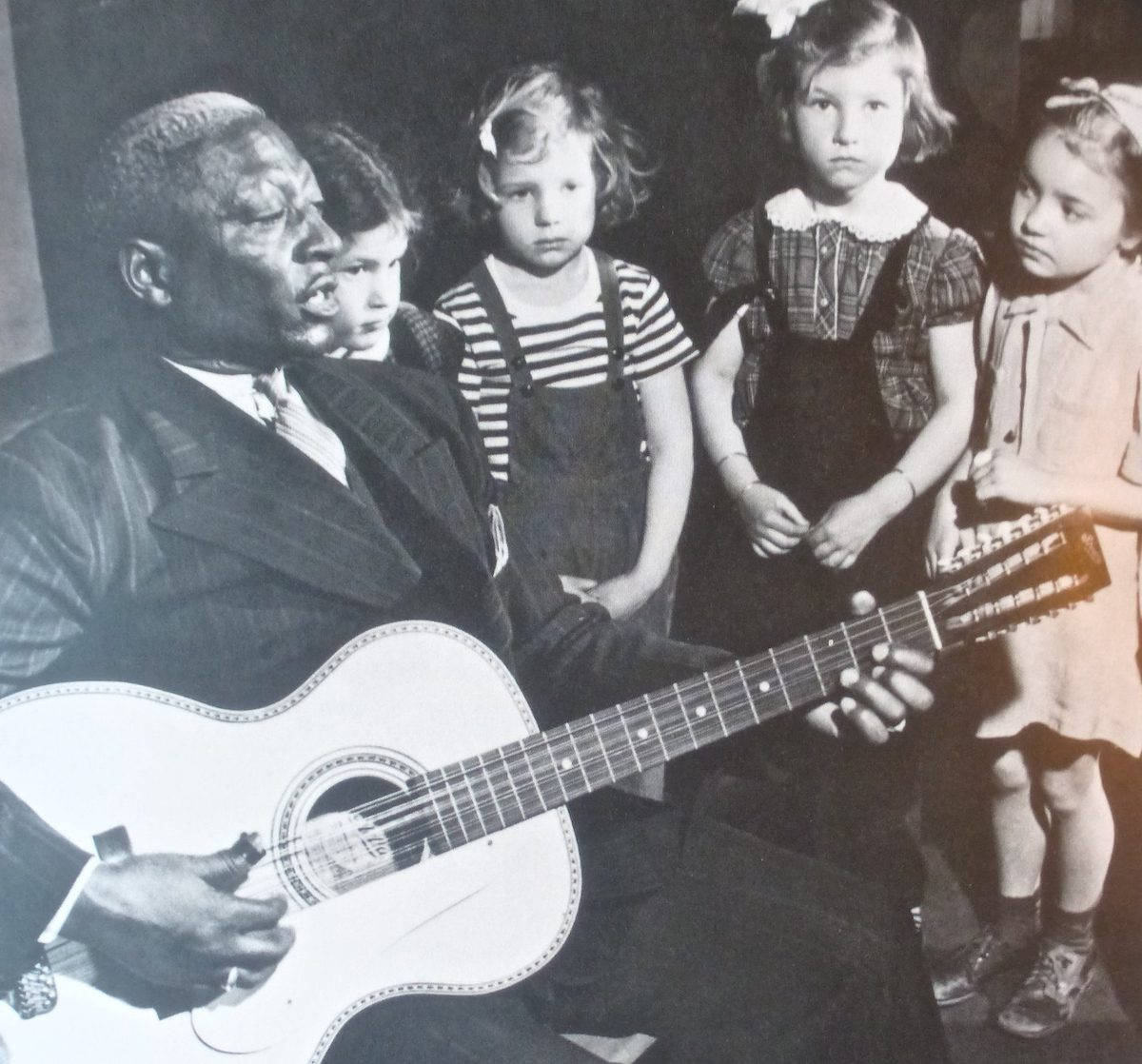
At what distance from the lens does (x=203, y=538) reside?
50.2 inches

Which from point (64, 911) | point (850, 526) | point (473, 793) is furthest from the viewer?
point (850, 526)

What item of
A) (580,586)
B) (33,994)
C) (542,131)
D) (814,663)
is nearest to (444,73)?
(542,131)

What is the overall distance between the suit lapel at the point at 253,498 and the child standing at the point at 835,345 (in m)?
0.50

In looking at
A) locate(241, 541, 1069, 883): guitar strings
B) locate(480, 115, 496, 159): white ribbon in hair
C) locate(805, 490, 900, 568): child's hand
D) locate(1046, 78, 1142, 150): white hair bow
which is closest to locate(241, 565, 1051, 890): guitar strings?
locate(241, 541, 1069, 883): guitar strings

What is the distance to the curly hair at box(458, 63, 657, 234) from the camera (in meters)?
1.35

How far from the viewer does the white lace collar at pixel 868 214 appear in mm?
1366

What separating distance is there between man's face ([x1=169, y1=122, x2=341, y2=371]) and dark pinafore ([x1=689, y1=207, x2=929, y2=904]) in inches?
23.9

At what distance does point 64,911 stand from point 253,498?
0.54 meters

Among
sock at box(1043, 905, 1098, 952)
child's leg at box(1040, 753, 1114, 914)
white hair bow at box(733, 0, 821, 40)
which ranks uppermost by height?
white hair bow at box(733, 0, 821, 40)

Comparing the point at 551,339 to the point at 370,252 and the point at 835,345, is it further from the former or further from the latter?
the point at 835,345

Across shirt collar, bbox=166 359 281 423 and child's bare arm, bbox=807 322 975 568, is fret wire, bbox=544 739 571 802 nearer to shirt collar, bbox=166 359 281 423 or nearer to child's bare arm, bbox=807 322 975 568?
child's bare arm, bbox=807 322 975 568

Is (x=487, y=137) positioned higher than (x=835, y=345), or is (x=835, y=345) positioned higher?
(x=487, y=137)

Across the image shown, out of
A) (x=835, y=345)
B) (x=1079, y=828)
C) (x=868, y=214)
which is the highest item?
(x=868, y=214)

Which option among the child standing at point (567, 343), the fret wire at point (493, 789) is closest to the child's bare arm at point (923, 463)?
the child standing at point (567, 343)
